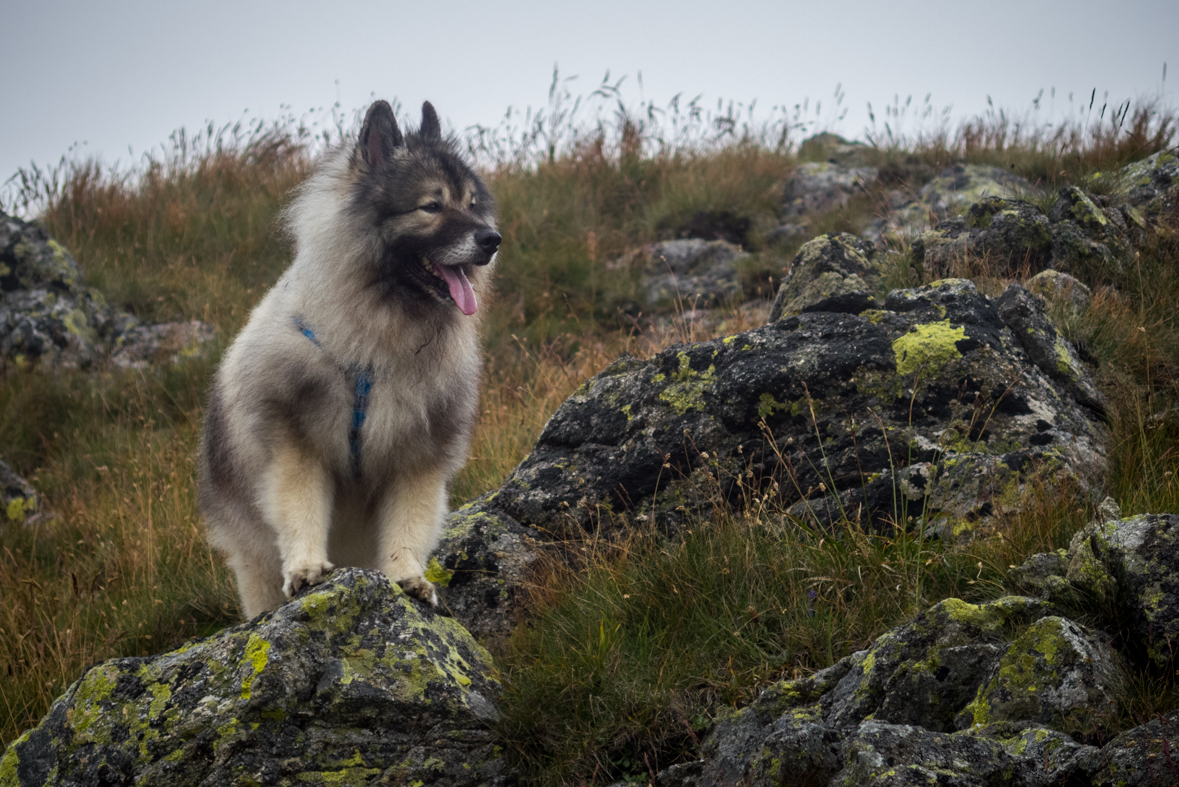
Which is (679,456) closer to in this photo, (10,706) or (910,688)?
(910,688)

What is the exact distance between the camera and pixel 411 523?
11.0ft

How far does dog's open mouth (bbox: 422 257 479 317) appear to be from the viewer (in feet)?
11.3

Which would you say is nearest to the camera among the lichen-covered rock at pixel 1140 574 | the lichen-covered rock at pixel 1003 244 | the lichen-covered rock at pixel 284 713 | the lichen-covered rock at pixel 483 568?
the lichen-covered rock at pixel 1140 574

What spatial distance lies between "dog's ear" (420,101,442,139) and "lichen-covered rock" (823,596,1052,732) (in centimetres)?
279

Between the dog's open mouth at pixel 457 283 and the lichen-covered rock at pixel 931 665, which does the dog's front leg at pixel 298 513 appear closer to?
the dog's open mouth at pixel 457 283

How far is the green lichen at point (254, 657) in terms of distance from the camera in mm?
2608

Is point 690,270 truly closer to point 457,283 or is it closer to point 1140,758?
point 457,283

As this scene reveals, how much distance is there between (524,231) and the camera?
9398mm

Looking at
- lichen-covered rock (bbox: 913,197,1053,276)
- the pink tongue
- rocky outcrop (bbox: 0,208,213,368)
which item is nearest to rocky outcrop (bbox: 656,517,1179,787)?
the pink tongue

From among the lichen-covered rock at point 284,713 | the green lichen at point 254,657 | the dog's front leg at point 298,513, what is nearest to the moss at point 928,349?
the lichen-covered rock at point 284,713

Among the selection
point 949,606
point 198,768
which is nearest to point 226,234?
point 198,768

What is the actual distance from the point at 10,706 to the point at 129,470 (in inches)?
105

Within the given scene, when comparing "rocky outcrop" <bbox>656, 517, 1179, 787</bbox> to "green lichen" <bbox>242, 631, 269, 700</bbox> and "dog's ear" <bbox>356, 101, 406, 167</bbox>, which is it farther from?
"dog's ear" <bbox>356, 101, 406, 167</bbox>

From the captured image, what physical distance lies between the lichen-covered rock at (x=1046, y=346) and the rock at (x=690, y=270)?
12.4 ft
